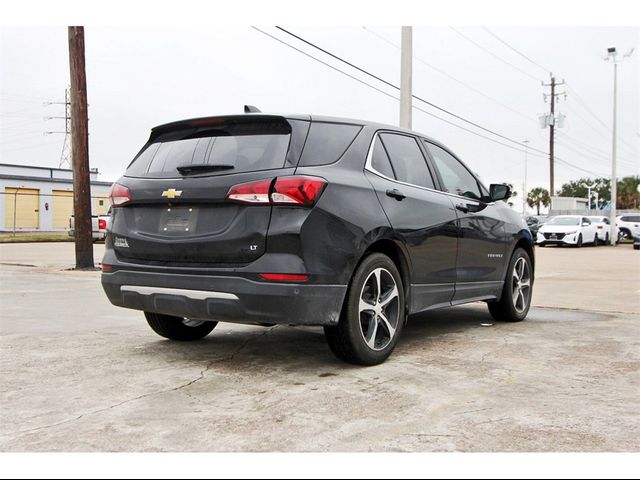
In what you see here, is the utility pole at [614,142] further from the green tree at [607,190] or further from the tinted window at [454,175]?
the green tree at [607,190]

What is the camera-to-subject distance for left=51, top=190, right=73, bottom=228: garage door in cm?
4559

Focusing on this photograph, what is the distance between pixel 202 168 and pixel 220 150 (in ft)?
0.60

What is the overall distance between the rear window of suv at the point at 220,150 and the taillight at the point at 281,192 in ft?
0.47

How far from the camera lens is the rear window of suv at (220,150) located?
436cm

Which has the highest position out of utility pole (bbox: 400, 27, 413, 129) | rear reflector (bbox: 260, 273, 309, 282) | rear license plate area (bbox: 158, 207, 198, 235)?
utility pole (bbox: 400, 27, 413, 129)

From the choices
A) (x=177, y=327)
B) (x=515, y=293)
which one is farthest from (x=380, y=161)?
(x=515, y=293)

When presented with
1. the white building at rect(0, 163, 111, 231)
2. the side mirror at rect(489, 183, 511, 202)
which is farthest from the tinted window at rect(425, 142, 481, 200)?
the white building at rect(0, 163, 111, 231)

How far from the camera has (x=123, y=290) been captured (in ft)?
15.5

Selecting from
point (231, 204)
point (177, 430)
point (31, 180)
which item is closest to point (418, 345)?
point (231, 204)

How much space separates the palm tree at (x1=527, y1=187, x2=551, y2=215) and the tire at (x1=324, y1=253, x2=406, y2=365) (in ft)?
425

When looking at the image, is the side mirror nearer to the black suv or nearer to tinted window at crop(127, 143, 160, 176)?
the black suv

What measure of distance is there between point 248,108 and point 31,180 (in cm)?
4476

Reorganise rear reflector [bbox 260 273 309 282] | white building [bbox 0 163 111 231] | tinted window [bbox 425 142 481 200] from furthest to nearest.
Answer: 1. white building [bbox 0 163 111 231]
2. tinted window [bbox 425 142 481 200]
3. rear reflector [bbox 260 273 309 282]

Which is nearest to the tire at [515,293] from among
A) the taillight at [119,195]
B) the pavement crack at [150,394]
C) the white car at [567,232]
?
the pavement crack at [150,394]
